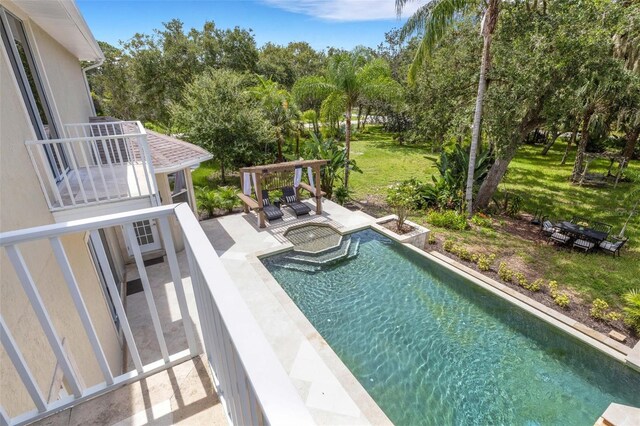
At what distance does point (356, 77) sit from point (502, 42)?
602cm

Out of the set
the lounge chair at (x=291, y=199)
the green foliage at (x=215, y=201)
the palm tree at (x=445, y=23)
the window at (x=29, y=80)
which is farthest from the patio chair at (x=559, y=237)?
the window at (x=29, y=80)

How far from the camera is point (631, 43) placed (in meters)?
14.2

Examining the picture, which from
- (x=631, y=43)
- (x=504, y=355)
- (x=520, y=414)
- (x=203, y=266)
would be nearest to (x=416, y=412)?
(x=520, y=414)

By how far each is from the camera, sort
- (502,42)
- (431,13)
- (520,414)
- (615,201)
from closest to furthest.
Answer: (520,414)
(431,13)
(502,42)
(615,201)

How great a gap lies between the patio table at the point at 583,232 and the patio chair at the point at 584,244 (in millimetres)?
128

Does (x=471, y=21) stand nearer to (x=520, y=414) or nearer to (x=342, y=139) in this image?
(x=520, y=414)

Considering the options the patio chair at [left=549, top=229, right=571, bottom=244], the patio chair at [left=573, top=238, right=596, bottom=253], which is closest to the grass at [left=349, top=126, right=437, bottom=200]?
the patio chair at [left=549, top=229, right=571, bottom=244]

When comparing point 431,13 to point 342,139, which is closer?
point 431,13

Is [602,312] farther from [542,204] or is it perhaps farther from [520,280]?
[542,204]

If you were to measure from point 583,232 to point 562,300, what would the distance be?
4740 mm

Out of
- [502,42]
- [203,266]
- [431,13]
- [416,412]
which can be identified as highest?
[431,13]

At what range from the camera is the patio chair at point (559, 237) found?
11.2 metres

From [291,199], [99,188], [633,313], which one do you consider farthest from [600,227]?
[99,188]

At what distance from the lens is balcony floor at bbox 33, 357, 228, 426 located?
242 cm
